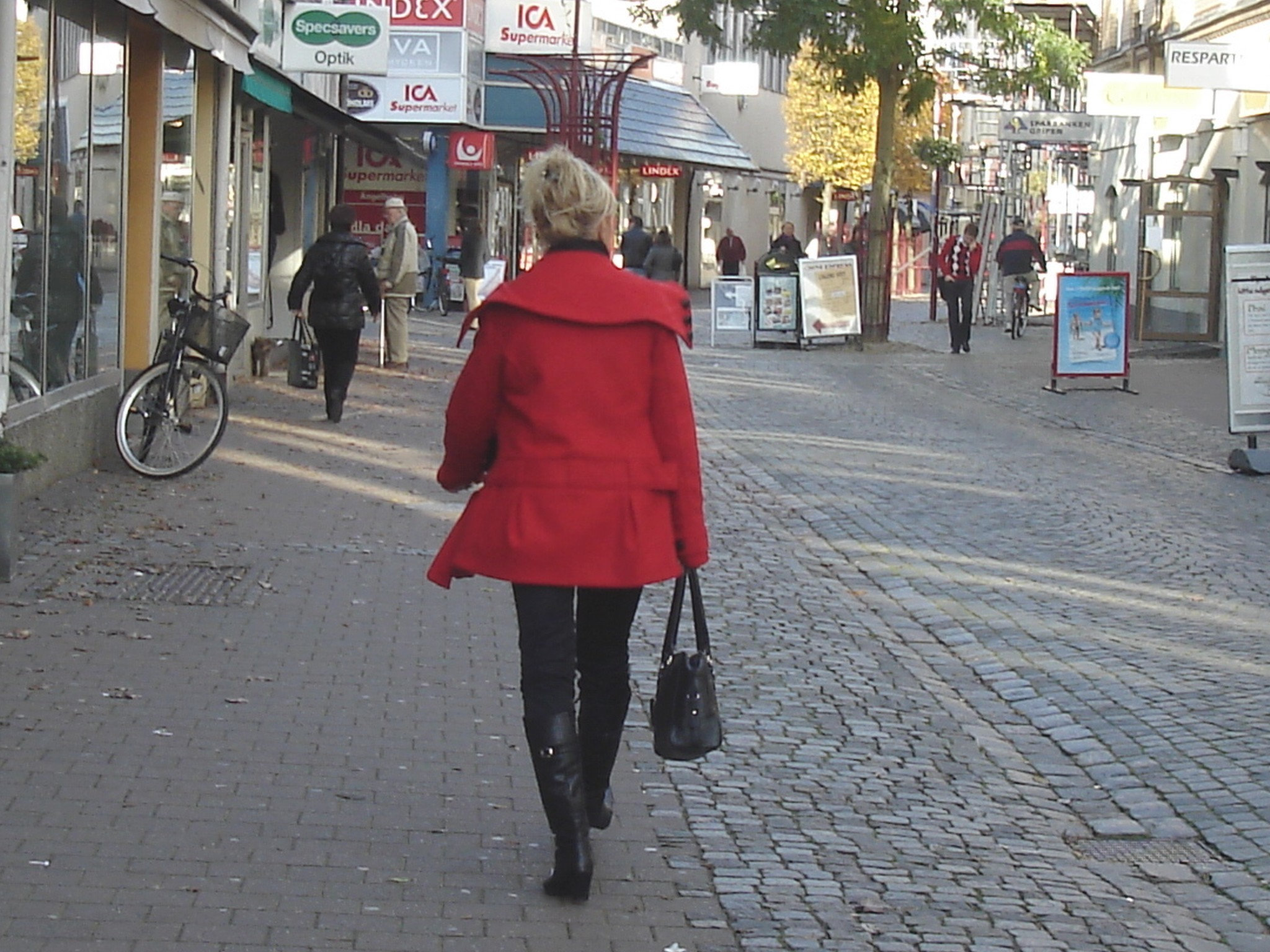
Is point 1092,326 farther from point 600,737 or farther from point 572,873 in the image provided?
point 572,873

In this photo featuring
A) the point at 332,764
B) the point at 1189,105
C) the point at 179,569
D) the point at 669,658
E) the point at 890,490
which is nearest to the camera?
the point at 669,658

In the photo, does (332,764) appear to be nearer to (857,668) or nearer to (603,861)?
(603,861)

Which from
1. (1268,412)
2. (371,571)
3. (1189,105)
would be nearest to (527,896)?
(371,571)

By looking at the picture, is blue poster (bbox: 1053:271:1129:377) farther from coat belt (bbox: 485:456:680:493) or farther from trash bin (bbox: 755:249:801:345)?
coat belt (bbox: 485:456:680:493)

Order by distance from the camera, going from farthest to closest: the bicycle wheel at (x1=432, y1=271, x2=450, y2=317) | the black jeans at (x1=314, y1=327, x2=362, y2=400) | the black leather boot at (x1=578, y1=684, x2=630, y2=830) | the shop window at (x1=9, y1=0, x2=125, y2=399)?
the bicycle wheel at (x1=432, y1=271, x2=450, y2=317) < the black jeans at (x1=314, y1=327, x2=362, y2=400) < the shop window at (x1=9, y1=0, x2=125, y2=399) < the black leather boot at (x1=578, y1=684, x2=630, y2=830)

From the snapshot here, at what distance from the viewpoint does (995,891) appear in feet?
16.6

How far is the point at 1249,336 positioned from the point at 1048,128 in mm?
18826

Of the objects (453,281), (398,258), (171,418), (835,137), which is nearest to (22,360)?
(171,418)

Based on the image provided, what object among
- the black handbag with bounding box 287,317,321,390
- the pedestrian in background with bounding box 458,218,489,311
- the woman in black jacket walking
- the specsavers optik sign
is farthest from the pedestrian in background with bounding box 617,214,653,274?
the woman in black jacket walking

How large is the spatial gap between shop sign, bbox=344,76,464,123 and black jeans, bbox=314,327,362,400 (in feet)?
74.9

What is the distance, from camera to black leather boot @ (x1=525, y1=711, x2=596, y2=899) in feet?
15.4

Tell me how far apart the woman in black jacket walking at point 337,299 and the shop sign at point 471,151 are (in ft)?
72.3

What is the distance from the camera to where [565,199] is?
473cm

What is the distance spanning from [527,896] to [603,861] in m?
0.36
